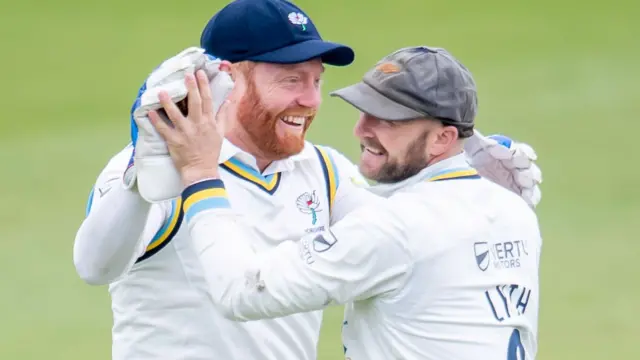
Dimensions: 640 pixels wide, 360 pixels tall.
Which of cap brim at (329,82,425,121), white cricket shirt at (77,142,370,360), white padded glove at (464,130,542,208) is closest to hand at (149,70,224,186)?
white cricket shirt at (77,142,370,360)

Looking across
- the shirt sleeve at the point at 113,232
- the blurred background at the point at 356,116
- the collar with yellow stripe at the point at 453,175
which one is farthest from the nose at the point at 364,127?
the blurred background at the point at 356,116

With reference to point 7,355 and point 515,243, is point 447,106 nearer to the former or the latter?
point 515,243

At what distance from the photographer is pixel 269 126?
4.38 m

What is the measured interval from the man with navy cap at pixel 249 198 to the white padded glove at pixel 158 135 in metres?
0.19

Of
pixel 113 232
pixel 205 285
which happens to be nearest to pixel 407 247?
pixel 205 285

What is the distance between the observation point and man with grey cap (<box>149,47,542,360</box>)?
3693mm

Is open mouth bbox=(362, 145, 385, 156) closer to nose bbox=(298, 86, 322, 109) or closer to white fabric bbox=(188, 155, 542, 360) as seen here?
white fabric bbox=(188, 155, 542, 360)

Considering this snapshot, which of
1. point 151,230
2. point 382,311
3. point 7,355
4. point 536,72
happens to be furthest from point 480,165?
point 536,72

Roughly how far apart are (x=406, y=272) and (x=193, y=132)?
2.46ft

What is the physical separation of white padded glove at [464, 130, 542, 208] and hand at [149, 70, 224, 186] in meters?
1.22

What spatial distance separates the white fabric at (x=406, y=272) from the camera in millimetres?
3691

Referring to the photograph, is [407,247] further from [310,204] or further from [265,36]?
[265,36]

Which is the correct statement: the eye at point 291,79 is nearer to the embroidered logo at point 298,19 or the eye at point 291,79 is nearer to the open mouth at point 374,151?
the embroidered logo at point 298,19

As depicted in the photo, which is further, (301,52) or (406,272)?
(301,52)
